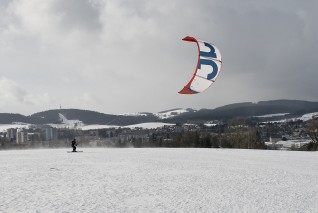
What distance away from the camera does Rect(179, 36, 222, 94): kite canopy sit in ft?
70.6

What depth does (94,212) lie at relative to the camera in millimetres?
10766

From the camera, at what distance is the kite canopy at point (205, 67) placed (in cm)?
2151

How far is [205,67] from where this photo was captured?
21.9 m

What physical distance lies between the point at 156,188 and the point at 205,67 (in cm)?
917

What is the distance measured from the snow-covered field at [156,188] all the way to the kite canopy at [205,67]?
169 inches

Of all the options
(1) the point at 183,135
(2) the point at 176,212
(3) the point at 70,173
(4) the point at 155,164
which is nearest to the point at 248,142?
(1) the point at 183,135

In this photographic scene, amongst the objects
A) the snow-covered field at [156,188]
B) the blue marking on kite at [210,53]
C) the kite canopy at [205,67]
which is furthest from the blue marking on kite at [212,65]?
the snow-covered field at [156,188]

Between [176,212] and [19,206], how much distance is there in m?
4.26

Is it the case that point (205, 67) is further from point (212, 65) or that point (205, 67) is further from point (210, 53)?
point (210, 53)

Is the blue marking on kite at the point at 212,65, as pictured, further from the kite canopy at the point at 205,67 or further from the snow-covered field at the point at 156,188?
the snow-covered field at the point at 156,188

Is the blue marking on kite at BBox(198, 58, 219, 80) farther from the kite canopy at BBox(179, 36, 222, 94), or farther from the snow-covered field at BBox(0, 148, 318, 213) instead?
the snow-covered field at BBox(0, 148, 318, 213)

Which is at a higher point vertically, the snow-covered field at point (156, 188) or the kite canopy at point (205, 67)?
the kite canopy at point (205, 67)

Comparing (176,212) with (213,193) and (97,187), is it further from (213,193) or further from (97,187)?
(97,187)

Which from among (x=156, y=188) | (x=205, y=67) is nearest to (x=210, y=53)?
(x=205, y=67)
